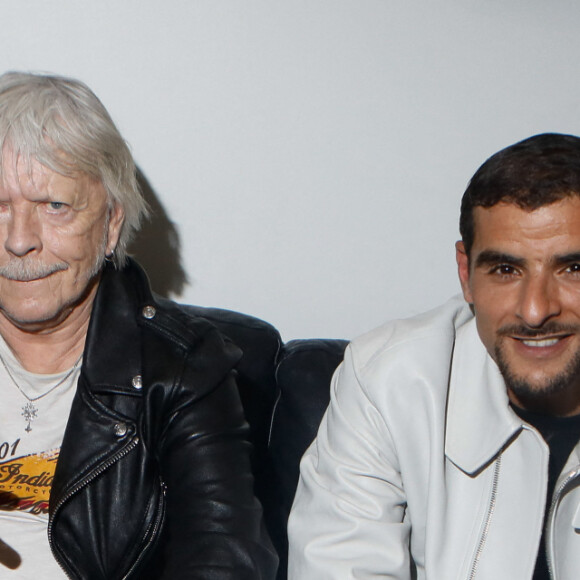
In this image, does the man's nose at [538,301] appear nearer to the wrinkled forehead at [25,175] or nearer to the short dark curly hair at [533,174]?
the short dark curly hair at [533,174]

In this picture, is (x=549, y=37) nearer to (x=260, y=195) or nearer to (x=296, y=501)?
(x=260, y=195)

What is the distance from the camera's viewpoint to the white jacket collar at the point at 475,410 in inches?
62.0

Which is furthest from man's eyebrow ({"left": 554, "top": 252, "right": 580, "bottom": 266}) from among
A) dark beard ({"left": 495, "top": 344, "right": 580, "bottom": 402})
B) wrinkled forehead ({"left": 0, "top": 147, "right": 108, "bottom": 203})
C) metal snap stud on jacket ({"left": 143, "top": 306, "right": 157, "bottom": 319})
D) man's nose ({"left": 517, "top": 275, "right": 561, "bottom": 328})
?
wrinkled forehead ({"left": 0, "top": 147, "right": 108, "bottom": 203})

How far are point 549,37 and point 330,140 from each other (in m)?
0.56

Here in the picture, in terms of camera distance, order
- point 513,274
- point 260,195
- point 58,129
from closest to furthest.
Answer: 1. point 513,274
2. point 58,129
3. point 260,195

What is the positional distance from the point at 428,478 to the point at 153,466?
18.9 inches

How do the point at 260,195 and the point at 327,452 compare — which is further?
the point at 260,195

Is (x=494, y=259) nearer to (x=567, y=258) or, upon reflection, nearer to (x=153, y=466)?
(x=567, y=258)

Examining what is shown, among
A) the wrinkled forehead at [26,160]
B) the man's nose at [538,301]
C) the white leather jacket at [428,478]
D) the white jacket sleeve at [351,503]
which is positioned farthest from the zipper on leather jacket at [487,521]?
the wrinkled forehead at [26,160]

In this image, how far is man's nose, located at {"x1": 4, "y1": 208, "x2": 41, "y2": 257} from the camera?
1649 millimetres

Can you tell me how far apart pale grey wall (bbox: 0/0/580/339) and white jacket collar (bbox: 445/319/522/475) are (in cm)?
61

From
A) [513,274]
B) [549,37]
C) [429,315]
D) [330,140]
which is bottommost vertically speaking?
[429,315]

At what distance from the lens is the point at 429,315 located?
1737mm

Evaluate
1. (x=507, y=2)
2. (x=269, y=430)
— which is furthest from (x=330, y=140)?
(x=269, y=430)
